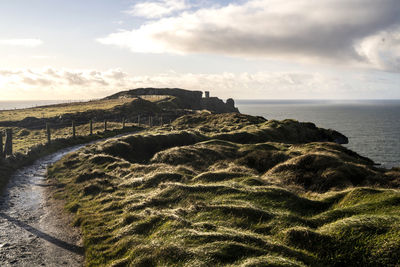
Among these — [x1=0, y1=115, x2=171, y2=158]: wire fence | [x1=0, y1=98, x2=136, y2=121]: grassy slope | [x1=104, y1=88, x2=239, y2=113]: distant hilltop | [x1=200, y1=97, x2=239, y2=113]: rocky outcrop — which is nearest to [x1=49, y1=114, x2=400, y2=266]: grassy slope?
[x1=0, y1=115, x2=171, y2=158]: wire fence

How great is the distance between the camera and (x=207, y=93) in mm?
175875

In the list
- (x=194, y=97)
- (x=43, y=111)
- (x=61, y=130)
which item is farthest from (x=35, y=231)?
(x=194, y=97)

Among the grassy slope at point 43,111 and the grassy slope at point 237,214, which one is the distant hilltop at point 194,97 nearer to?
the grassy slope at point 43,111

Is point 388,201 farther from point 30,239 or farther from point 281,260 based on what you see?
point 30,239

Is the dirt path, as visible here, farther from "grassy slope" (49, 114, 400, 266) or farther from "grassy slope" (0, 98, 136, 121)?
"grassy slope" (0, 98, 136, 121)

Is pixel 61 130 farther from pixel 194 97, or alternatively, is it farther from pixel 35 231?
pixel 194 97

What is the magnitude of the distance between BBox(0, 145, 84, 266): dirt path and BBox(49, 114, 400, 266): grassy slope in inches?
27.8

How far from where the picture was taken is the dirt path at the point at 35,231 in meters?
11.0

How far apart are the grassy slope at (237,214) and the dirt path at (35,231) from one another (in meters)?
0.71

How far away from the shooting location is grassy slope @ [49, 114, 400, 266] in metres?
8.98

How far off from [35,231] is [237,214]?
9.44 metres

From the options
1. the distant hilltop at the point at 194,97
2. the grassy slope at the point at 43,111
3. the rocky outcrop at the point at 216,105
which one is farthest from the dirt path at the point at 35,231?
the rocky outcrop at the point at 216,105

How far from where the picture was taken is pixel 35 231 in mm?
13234

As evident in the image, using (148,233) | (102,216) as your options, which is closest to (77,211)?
(102,216)
